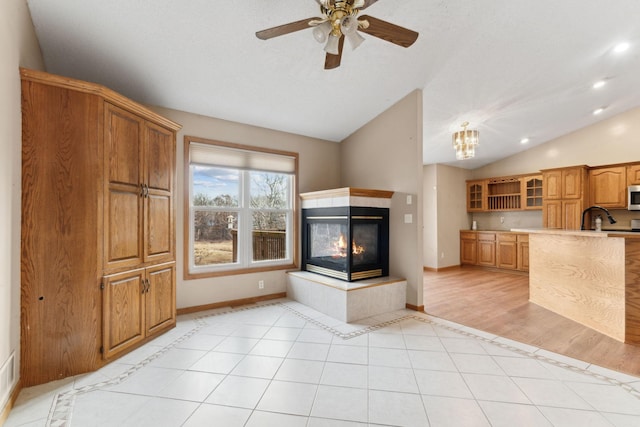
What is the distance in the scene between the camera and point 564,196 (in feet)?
18.2

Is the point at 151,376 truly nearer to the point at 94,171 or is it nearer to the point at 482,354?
the point at 94,171

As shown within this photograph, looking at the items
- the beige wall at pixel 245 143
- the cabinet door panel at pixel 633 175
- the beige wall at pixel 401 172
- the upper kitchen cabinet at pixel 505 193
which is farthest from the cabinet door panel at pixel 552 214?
the beige wall at pixel 245 143

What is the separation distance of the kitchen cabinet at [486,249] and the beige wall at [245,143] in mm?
4126

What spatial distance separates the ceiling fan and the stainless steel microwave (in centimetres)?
550

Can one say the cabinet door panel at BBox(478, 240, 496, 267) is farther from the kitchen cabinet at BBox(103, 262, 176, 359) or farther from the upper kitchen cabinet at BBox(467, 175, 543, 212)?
the kitchen cabinet at BBox(103, 262, 176, 359)

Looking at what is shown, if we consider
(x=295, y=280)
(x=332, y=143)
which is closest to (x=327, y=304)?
(x=295, y=280)

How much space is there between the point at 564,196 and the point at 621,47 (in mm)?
3084

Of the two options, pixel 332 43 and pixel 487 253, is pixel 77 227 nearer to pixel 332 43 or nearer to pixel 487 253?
pixel 332 43

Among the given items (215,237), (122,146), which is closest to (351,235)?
(215,237)

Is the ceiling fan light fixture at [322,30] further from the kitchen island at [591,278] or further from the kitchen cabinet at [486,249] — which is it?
the kitchen cabinet at [486,249]

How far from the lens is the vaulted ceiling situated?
234 centimetres

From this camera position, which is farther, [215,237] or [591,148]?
[591,148]

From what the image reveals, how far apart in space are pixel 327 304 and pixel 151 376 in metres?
1.99

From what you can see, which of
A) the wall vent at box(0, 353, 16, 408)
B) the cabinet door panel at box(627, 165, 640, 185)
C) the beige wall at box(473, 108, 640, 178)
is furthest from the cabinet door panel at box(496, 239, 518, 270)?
the wall vent at box(0, 353, 16, 408)
